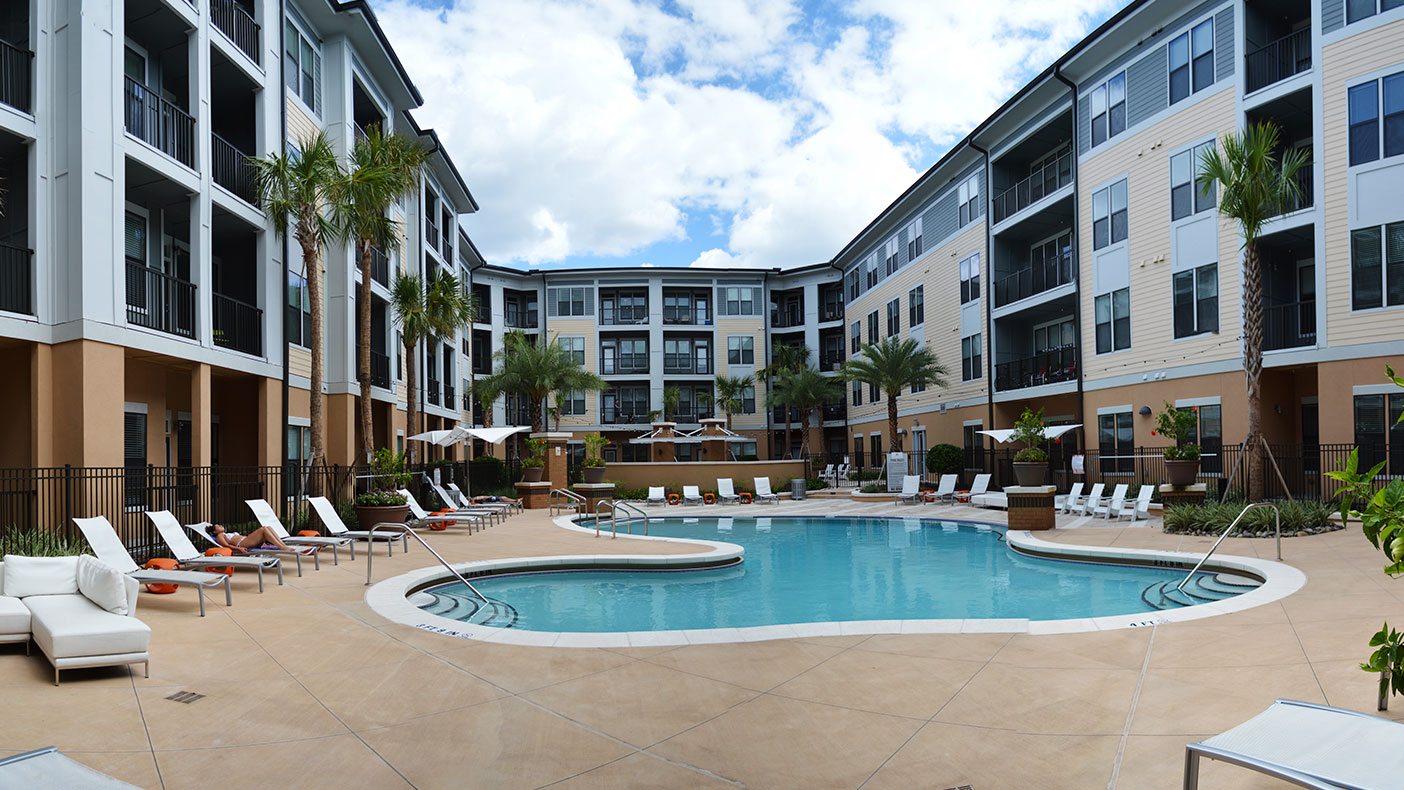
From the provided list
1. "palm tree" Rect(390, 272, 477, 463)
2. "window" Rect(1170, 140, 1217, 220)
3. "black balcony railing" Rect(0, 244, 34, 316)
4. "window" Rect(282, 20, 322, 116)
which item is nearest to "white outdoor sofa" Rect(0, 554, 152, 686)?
"black balcony railing" Rect(0, 244, 34, 316)

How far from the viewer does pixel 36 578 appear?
754 centimetres

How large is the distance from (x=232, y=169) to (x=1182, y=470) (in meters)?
21.9

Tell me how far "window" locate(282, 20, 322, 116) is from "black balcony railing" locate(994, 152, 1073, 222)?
22846 millimetres

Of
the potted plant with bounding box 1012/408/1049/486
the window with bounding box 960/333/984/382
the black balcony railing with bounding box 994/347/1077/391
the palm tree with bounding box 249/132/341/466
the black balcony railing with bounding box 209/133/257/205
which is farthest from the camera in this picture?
the window with bounding box 960/333/984/382

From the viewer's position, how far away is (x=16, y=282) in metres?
13.2

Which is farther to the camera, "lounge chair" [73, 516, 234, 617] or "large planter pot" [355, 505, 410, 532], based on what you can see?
"large planter pot" [355, 505, 410, 532]

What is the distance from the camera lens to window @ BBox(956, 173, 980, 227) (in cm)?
3216

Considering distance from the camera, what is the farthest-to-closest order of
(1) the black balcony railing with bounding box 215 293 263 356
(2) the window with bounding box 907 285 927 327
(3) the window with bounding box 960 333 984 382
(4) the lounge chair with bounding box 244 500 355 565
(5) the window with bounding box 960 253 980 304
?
(2) the window with bounding box 907 285 927 327 < (3) the window with bounding box 960 333 984 382 < (5) the window with bounding box 960 253 980 304 < (1) the black balcony railing with bounding box 215 293 263 356 < (4) the lounge chair with bounding box 244 500 355 565

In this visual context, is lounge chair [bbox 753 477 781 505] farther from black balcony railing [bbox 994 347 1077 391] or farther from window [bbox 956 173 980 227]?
window [bbox 956 173 980 227]

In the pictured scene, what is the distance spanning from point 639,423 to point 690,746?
4712cm

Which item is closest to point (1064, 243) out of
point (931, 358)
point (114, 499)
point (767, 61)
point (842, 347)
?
point (931, 358)

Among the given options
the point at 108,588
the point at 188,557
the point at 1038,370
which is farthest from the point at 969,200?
the point at 108,588

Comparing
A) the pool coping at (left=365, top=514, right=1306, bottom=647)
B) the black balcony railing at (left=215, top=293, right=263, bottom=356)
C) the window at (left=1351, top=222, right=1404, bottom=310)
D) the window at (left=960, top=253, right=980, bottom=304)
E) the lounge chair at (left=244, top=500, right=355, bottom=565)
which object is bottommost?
the pool coping at (left=365, top=514, right=1306, bottom=647)

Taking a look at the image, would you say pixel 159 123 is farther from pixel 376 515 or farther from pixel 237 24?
pixel 376 515
